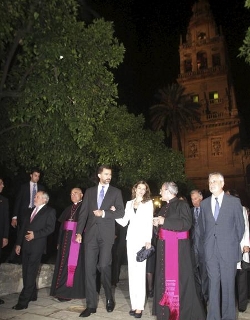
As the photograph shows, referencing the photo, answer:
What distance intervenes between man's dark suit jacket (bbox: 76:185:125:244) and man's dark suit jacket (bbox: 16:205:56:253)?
2.56 feet

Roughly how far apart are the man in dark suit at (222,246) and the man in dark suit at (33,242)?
3.04m

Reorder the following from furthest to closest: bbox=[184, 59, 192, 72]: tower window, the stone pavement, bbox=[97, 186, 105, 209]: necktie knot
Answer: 1. bbox=[184, 59, 192, 72]: tower window
2. bbox=[97, 186, 105, 209]: necktie knot
3. the stone pavement

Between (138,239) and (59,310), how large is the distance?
74.7 inches

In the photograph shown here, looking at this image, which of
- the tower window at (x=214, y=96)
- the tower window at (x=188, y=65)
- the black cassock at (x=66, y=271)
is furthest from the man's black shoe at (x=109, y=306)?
the tower window at (x=188, y=65)

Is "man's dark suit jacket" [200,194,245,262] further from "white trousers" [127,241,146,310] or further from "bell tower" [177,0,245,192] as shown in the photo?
"bell tower" [177,0,245,192]

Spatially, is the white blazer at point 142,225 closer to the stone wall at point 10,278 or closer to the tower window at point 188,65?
the stone wall at point 10,278

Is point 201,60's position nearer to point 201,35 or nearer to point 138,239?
point 201,35

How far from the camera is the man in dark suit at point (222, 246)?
485 cm

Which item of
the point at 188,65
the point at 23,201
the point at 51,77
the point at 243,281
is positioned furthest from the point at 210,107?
the point at 243,281

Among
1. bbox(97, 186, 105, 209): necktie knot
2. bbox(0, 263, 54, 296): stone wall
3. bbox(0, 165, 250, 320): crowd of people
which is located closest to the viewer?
bbox(0, 165, 250, 320): crowd of people

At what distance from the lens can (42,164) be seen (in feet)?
34.2

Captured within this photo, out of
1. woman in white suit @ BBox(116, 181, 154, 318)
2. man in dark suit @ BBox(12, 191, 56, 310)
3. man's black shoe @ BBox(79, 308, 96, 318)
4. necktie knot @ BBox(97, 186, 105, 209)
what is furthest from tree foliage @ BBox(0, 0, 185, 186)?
man's black shoe @ BBox(79, 308, 96, 318)

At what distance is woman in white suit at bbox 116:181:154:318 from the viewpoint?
213 inches

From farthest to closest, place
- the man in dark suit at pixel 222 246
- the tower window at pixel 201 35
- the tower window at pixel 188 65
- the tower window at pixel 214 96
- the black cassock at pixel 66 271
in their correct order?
the tower window at pixel 201 35, the tower window at pixel 188 65, the tower window at pixel 214 96, the black cassock at pixel 66 271, the man in dark suit at pixel 222 246
